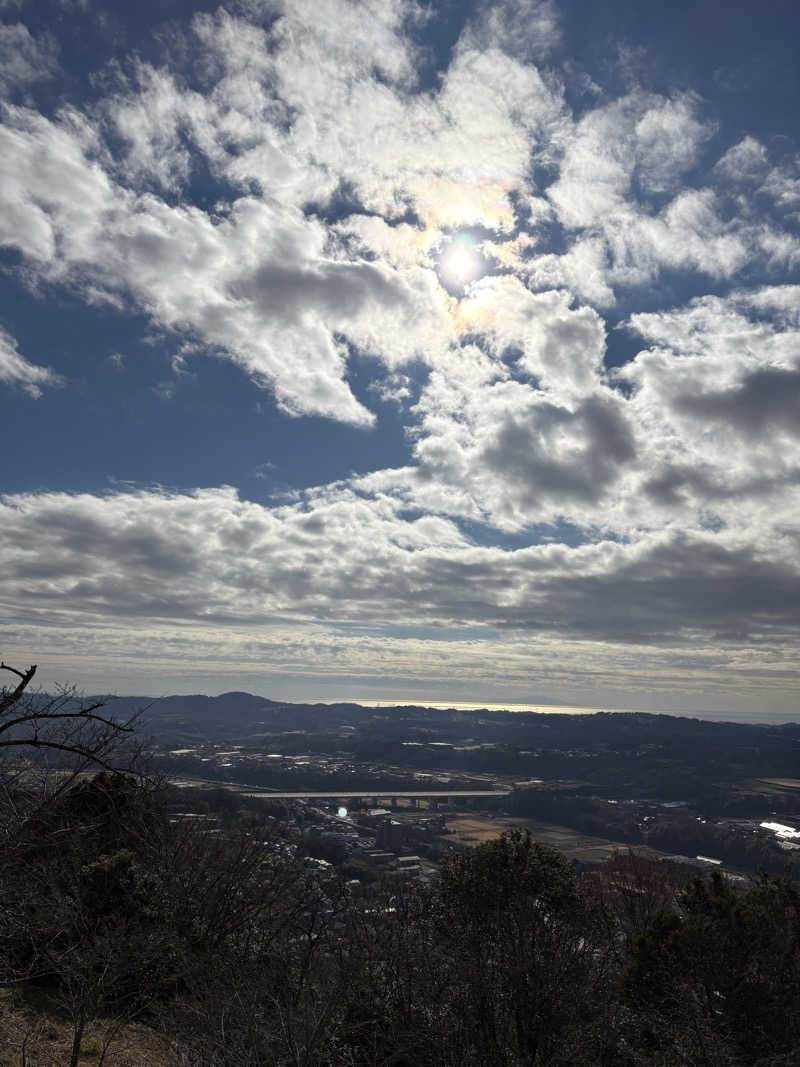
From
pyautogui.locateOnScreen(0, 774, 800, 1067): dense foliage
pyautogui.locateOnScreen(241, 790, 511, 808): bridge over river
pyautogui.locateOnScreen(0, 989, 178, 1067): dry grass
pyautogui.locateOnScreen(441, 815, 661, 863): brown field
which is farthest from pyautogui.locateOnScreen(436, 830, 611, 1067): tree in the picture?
pyautogui.locateOnScreen(241, 790, 511, 808): bridge over river

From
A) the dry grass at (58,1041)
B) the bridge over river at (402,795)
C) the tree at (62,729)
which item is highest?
the tree at (62,729)

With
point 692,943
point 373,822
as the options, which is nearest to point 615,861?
point 692,943

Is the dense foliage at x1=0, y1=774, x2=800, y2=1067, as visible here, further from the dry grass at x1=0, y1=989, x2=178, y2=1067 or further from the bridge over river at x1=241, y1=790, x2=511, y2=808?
the bridge over river at x1=241, y1=790, x2=511, y2=808

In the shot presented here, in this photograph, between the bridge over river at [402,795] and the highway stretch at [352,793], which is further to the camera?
the bridge over river at [402,795]

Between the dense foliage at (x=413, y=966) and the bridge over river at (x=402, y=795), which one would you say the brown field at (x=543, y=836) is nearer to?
the bridge over river at (x=402, y=795)

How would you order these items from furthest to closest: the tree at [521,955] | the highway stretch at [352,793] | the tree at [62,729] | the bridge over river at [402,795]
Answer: the bridge over river at [402,795] → the highway stretch at [352,793] → the tree at [521,955] → the tree at [62,729]

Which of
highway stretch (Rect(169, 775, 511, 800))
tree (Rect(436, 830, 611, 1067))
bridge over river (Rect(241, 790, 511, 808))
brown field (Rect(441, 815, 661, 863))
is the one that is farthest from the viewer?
bridge over river (Rect(241, 790, 511, 808))

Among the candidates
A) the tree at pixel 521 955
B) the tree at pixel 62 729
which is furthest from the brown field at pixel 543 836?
the tree at pixel 62 729

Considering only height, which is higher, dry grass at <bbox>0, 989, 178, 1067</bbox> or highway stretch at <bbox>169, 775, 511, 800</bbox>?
dry grass at <bbox>0, 989, 178, 1067</bbox>

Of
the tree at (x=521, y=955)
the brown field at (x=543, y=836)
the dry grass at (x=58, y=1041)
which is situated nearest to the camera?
the dry grass at (x=58, y=1041)

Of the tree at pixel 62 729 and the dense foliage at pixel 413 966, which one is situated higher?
the tree at pixel 62 729
